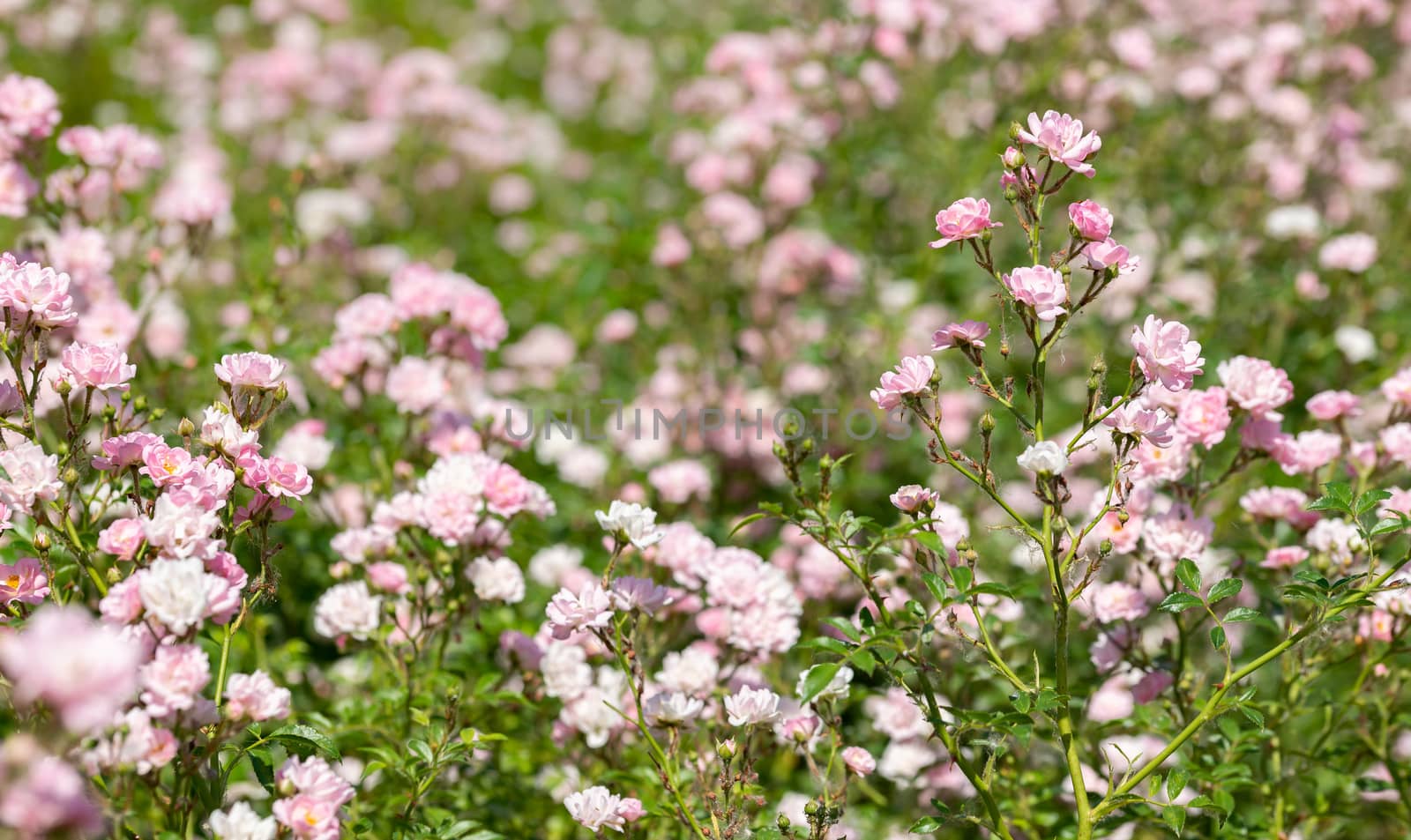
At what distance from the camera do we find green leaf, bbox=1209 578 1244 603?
6.71ft

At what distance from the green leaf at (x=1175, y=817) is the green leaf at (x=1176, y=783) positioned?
0.06 ft

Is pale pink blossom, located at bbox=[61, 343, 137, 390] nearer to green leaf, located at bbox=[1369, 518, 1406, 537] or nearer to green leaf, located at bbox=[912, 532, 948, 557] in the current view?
green leaf, located at bbox=[912, 532, 948, 557]

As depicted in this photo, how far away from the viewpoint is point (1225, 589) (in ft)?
6.78

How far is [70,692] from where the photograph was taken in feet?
4.24

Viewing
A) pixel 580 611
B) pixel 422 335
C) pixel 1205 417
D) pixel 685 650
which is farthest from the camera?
pixel 422 335

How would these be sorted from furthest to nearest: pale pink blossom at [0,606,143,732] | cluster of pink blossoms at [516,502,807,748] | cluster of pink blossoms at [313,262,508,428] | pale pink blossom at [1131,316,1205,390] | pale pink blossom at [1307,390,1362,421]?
cluster of pink blossoms at [313,262,508,428], pale pink blossom at [1307,390,1362,421], cluster of pink blossoms at [516,502,807,748], pale pink blossom at [1131,316,1205,390], pale pink blossom at [0,606,143,732]

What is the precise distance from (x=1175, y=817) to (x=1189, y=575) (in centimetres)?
44

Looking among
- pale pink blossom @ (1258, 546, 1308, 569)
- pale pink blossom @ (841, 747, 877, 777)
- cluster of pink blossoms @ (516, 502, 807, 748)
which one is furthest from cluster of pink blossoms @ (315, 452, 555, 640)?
pale pink blossom @ (1258, 546, 1308, 569)

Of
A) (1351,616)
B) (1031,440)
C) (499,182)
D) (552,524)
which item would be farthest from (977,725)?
(499,182)

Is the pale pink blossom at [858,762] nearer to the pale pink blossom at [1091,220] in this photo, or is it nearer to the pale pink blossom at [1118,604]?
the pale pink blossom at [1118,604]

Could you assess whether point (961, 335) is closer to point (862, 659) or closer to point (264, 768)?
point (862, 659)

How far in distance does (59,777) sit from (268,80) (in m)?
5.28

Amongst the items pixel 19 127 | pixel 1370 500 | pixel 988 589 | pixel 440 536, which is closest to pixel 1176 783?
pixel 988 589

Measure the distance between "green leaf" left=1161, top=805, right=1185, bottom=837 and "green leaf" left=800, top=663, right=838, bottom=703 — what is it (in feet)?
2.24
